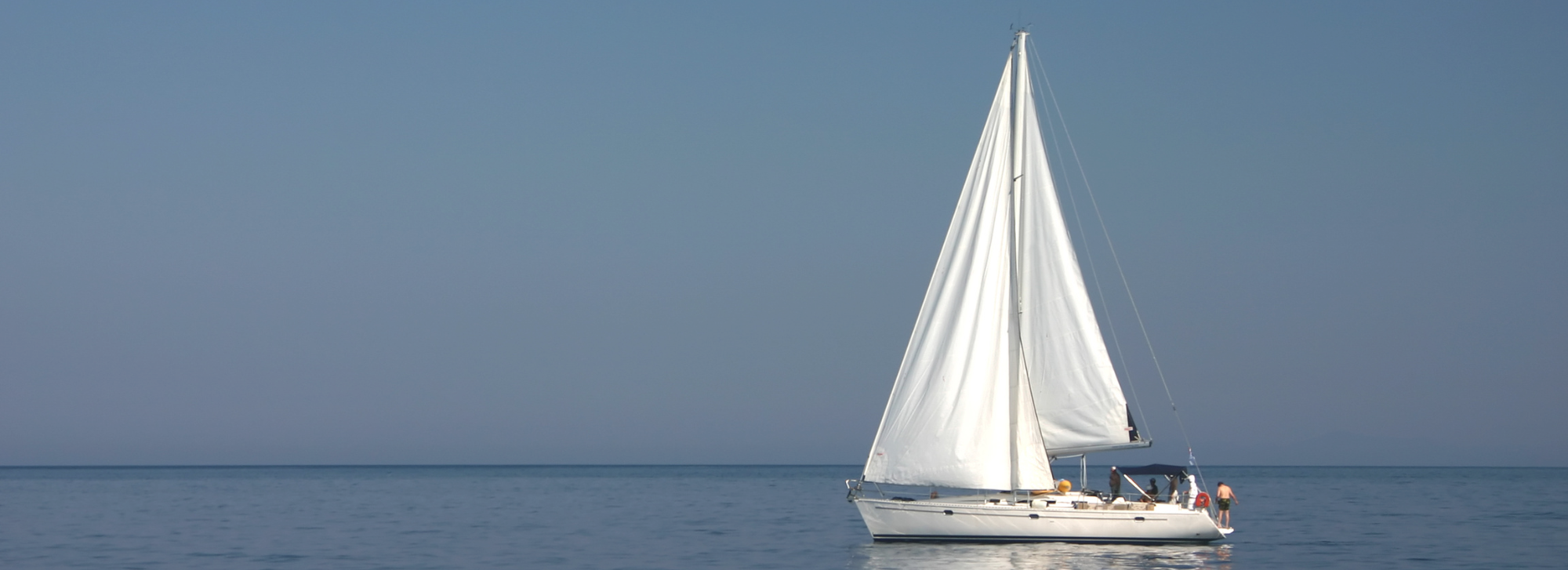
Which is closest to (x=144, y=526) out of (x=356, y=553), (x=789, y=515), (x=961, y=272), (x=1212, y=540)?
(x=356, y=553)

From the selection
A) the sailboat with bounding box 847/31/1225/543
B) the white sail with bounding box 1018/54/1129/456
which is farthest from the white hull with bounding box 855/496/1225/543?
the white sail with bounding box 1018/54/1129/456

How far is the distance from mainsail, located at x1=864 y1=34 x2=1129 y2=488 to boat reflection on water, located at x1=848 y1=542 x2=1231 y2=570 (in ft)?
6.14

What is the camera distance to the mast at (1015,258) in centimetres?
3641

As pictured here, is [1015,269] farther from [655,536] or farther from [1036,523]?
[655,536]

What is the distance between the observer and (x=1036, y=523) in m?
35.5

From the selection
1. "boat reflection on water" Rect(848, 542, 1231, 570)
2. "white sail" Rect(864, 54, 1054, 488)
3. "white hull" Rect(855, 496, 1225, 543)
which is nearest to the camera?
"boat reflection on water" Rect(848, 542, 1231, 570)

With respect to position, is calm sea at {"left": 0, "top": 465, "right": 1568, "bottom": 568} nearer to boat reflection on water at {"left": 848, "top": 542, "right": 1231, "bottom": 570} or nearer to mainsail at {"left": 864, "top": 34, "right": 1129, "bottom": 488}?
boat reflection on water at {"left": 848, "top": 542, "right": 1231, "bottom": 570}

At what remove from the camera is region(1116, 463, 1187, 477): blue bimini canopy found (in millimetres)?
37375

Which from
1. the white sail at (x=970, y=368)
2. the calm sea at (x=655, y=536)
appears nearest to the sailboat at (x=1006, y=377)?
the white sail at (x=970, y=368)

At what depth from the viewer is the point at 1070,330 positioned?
121ft

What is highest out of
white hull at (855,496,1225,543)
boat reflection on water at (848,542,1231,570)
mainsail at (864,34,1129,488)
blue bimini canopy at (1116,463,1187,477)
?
mainsail at (864,34,1129,488)

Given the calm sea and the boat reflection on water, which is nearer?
the boat reflection on water

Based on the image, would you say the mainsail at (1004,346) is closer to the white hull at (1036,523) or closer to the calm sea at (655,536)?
the white hull at (1036,523)

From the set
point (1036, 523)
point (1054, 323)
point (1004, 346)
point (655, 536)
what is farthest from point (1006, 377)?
point (655, 536)
